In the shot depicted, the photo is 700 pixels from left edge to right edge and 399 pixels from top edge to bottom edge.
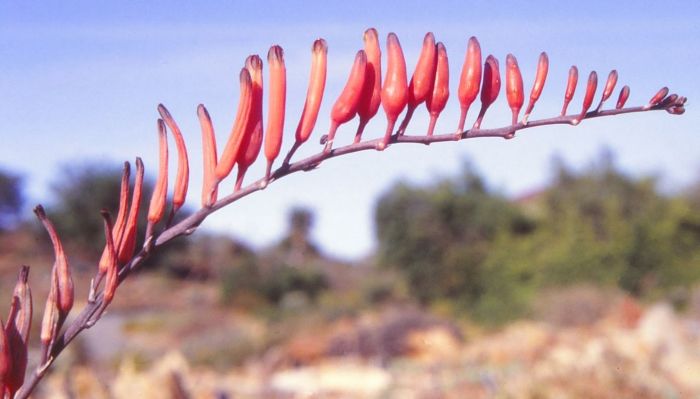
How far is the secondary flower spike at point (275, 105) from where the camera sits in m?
1.67

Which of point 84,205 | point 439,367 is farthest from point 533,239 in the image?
point 84,205

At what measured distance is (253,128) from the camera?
66.2 inches

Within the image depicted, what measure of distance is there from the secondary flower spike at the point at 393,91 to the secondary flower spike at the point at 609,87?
17.4 inches

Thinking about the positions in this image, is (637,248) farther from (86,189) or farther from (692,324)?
(86,189)

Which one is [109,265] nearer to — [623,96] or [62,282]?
[62,282]

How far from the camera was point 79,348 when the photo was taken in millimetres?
17781

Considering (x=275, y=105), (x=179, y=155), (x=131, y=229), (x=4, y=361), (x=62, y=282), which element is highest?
(x=275, y=105)

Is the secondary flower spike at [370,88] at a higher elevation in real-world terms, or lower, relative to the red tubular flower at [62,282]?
higher

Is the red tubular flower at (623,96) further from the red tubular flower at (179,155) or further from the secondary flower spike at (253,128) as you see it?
the red tubular flower at (179,155)

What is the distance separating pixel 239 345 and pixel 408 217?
9.10 m

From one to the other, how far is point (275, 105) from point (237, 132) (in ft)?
0.31

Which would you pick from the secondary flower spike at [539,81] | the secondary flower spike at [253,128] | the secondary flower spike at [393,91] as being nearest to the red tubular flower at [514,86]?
the secondary flower spike at [539,81]

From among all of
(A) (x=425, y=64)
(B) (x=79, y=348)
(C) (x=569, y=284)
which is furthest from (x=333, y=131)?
(C) (x=569, y=284)

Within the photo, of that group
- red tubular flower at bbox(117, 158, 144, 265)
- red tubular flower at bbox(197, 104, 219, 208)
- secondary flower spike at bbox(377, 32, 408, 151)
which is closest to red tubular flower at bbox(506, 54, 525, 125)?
secondary flower spike at bbox(377, 32, 408, 151)
